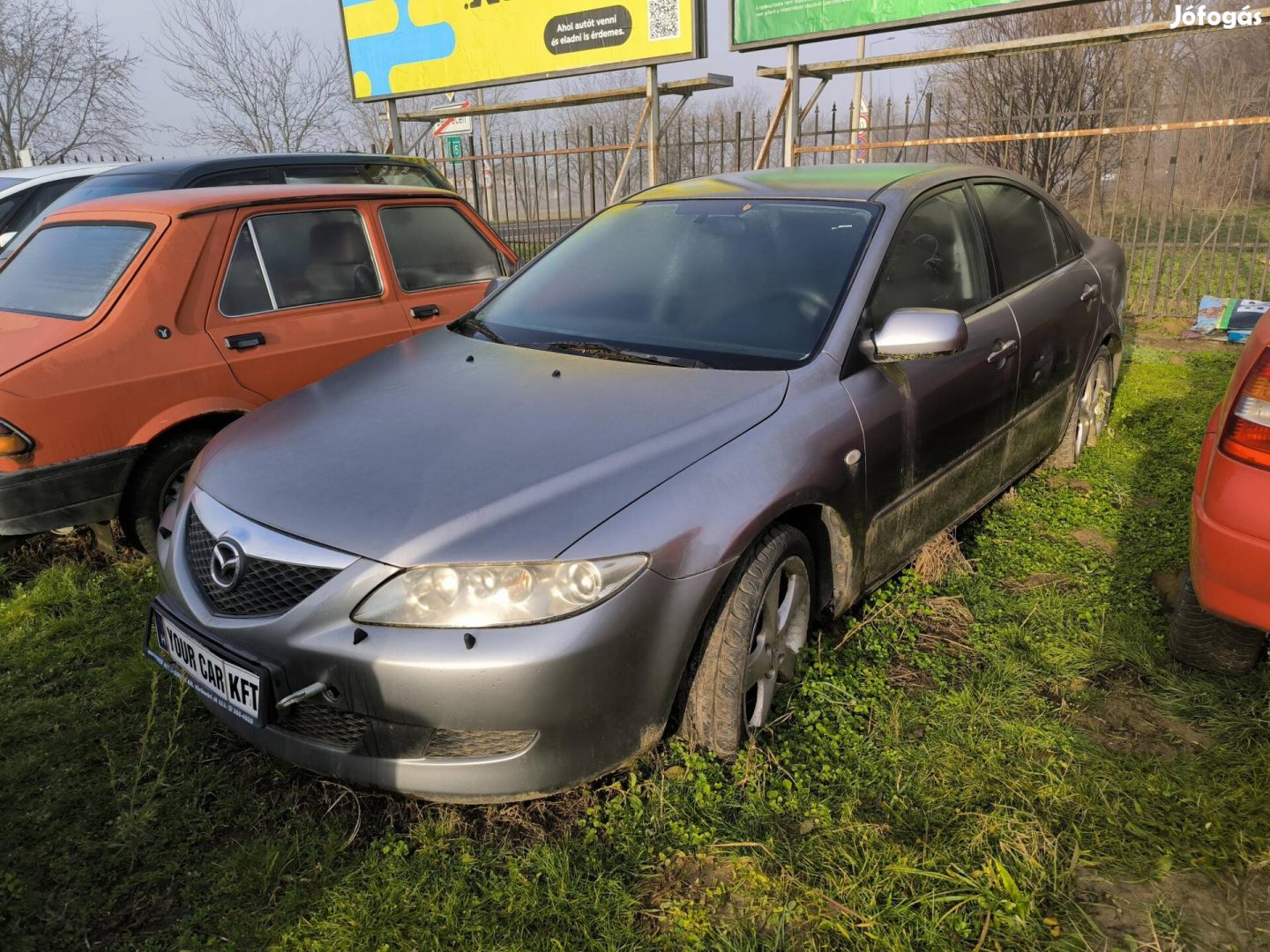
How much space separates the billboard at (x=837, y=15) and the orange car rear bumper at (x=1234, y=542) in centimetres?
681

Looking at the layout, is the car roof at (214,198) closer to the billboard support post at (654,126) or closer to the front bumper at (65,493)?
the front bumper at (65,493)

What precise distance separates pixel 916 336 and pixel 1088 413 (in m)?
2.75

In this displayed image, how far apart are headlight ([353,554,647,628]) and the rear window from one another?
2686mm

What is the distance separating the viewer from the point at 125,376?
3.59 meters

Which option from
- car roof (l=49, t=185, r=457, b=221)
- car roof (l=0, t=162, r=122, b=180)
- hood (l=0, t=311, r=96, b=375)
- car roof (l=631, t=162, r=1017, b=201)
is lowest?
hood (l=0, t=311, r=96, b=375)

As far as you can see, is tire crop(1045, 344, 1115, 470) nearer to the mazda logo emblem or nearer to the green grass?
the green grass

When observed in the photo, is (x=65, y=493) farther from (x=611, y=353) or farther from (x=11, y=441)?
(x=611, y=353)

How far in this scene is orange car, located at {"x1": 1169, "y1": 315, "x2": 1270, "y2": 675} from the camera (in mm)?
2217

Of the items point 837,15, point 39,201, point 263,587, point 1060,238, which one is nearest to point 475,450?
point 263,587

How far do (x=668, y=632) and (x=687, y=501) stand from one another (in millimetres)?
332

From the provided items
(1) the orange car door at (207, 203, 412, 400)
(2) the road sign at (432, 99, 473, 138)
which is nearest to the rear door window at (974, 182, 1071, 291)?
(1) the orange car door at (207, 203, 412, 400)

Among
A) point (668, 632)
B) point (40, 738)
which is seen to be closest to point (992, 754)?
point (668, 632)

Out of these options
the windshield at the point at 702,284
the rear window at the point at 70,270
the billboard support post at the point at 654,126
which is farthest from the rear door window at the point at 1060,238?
the billboard support post at the point at 654,126

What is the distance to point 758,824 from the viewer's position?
2258 mm
